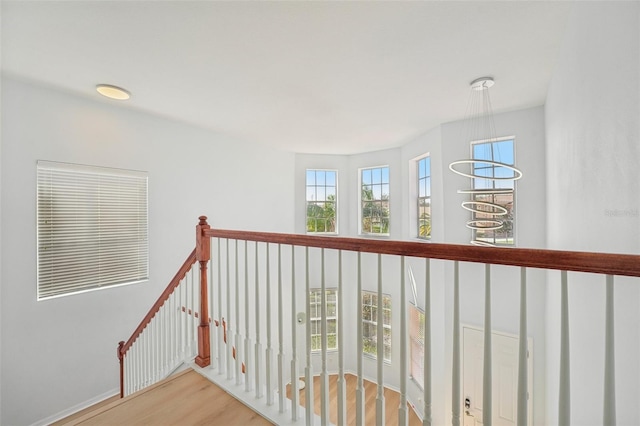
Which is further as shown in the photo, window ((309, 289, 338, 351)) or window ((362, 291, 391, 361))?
window ((309, 289, 338, 351))

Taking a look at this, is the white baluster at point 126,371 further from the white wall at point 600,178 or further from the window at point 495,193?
the window at point 495,193

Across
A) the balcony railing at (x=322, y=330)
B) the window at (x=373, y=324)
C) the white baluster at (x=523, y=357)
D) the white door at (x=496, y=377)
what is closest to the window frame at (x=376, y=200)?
the window at (x=373, y=324)

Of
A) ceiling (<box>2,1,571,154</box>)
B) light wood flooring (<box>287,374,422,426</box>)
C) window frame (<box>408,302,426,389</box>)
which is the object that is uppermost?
ceiling (<box>2,1,571,154</box>)

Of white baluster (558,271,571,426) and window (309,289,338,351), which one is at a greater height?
white baluster (558,271,571,426)

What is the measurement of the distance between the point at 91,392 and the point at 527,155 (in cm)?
587

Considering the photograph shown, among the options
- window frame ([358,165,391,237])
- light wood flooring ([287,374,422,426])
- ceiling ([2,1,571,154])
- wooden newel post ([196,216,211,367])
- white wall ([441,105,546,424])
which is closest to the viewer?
ceiling ([2,1,571,154])

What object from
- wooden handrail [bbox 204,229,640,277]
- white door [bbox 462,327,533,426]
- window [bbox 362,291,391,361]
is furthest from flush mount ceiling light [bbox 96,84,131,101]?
window [bbox 362,291,391,361]

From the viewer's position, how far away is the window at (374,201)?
598 centimetres

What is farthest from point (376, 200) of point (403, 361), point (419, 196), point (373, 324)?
point (403, 361)

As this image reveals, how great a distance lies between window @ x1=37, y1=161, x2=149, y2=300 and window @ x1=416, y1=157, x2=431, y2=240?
4339 millimetres

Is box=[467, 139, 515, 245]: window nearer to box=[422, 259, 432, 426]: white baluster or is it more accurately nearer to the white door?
the white door

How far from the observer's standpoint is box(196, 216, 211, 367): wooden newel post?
6.59ft

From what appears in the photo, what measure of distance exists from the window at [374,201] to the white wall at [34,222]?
124 inches

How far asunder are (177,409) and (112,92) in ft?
9.94
